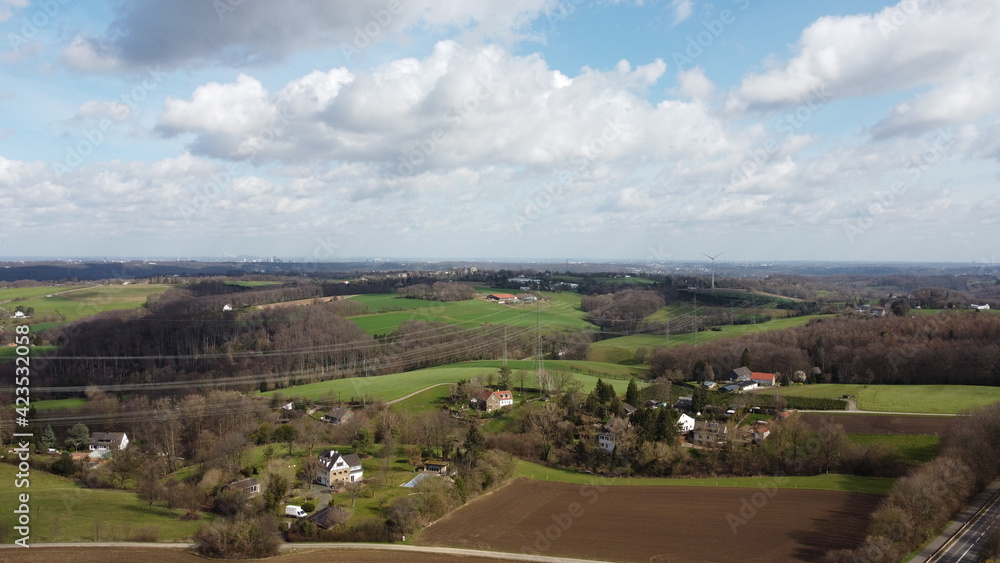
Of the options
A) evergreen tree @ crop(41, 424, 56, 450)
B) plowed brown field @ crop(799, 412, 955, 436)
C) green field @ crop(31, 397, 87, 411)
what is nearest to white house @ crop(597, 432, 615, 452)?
plowed brown field @ crop(799, 412, 955, 436)

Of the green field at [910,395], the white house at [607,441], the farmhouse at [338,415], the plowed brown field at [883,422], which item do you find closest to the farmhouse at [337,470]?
the farmhouse at [338,415]

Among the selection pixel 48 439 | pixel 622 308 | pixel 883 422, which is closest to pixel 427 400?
pixel 48 439

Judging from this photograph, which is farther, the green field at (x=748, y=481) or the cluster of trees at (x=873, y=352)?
the cluster of trees at (x=873, y=352)

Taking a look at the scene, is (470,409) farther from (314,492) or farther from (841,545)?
(841,545)

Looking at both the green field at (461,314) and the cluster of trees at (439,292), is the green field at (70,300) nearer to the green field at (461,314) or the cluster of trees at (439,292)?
the green field at (461,314)

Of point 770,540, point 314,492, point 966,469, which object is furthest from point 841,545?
point 314,492

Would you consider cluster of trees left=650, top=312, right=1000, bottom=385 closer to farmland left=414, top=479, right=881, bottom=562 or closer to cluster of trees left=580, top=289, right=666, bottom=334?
cluster of trees left=580, top=289, right=666, bottom=334

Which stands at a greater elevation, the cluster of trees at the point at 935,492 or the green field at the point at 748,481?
the cluster of trees at the point at 935,492
